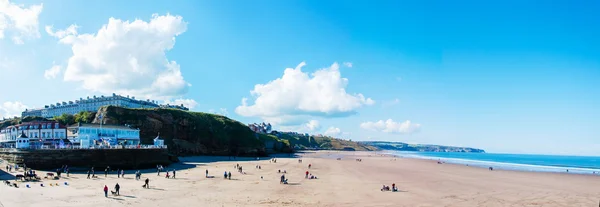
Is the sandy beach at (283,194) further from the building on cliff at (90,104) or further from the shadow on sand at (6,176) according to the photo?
the building on cliff at (90,104)

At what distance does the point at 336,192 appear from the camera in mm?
32875

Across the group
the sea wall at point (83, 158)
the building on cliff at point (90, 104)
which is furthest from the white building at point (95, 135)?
the building on cliff at point (90, 104)

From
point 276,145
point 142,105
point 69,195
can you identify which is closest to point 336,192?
point 69,195

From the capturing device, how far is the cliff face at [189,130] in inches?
3231

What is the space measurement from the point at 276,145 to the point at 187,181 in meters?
93.4

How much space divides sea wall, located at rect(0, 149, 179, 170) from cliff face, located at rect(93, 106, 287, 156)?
93.4 feet

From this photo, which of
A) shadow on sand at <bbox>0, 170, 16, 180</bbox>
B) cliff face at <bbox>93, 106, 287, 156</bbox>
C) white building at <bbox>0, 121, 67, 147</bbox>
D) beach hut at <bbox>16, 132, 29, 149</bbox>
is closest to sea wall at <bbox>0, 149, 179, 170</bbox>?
beach hut at <bbox>16, 132, 29, 149</bbox>

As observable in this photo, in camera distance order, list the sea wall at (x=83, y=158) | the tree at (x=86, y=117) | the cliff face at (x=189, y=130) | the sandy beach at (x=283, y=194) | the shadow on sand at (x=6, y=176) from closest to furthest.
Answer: the sandy beach at (x=283, y=194) < the shadow on sand at (x=6, y=176) < the sea wall at (x=83, y=158) < the cliff face at (x=189, y=130) < the tree at (x=86, y=117)

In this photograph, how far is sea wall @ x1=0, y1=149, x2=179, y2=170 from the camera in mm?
43719

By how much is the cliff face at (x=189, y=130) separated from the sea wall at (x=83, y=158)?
2847cm

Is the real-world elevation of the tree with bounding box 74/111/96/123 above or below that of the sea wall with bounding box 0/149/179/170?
above

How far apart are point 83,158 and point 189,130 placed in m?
47.2

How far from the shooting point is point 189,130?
93.2 m

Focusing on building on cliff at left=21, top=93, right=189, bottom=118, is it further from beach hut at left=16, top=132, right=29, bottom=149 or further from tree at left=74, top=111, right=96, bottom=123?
beach hut at left=16, top=132, right=29, bottom=149
